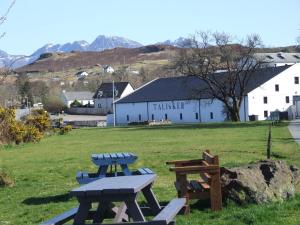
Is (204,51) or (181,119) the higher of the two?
(204,51)

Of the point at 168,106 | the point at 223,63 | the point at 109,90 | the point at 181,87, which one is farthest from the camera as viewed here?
the point at 109,90

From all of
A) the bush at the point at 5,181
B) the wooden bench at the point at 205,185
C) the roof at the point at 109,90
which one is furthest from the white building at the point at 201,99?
the wooden bench at the point at 205,185

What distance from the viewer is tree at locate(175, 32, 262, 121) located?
77.5 meters

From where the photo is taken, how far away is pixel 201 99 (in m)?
93.0

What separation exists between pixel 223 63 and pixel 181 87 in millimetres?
19931

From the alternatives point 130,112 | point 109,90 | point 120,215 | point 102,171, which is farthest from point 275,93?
point 120,215

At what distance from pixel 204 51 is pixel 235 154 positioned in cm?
5473

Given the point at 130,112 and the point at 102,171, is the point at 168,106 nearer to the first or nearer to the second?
the point at 130,112

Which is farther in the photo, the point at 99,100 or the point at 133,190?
the point at 99,100

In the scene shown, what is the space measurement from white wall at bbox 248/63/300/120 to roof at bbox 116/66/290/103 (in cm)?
80

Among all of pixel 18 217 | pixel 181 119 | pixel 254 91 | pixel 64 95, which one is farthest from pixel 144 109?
pixel 18 217

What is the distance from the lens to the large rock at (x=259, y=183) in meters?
11.2

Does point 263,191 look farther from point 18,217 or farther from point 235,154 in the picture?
point 235,154

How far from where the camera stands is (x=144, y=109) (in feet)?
345
